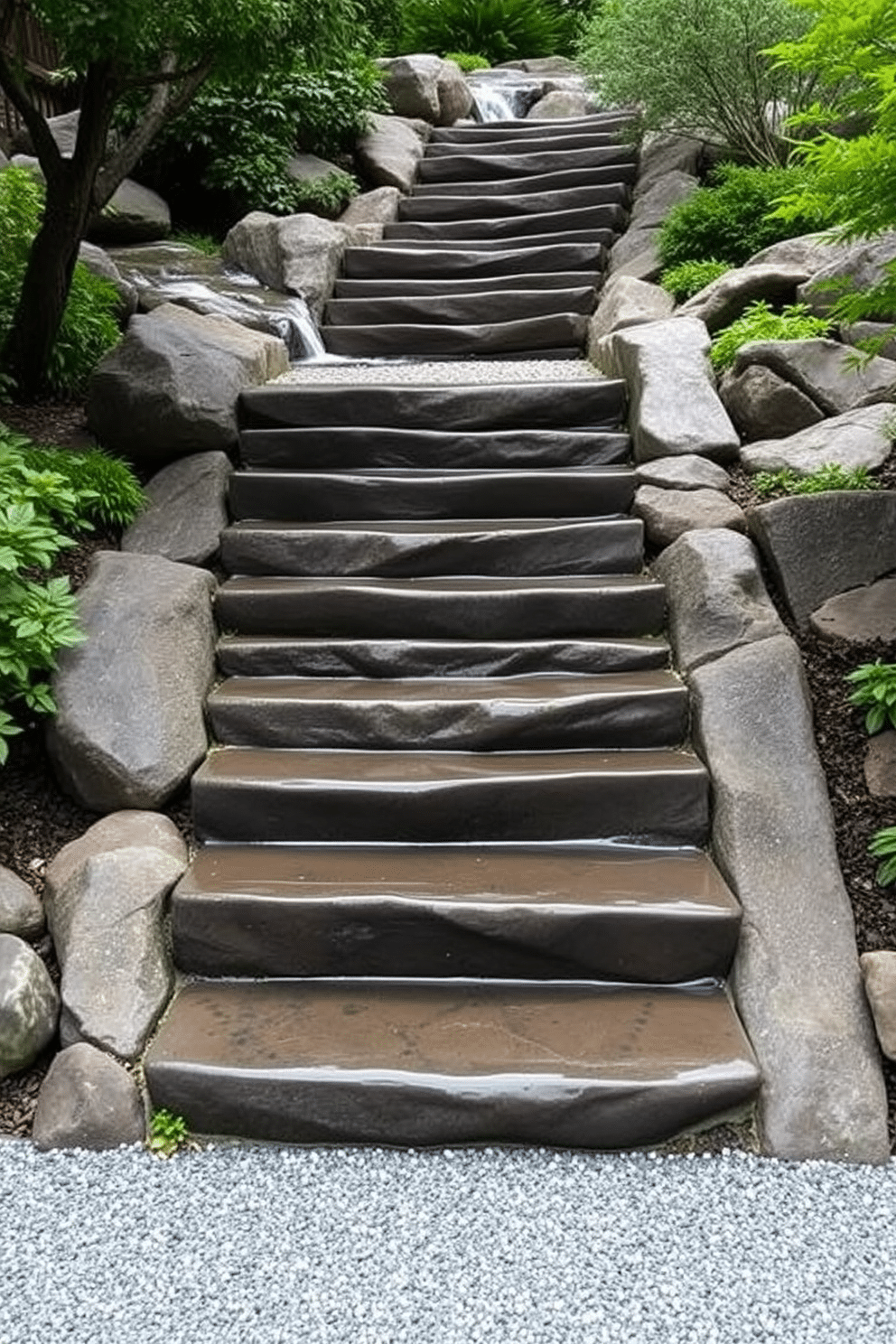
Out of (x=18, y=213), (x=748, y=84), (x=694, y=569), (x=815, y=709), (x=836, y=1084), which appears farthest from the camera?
(x=748, y=84)

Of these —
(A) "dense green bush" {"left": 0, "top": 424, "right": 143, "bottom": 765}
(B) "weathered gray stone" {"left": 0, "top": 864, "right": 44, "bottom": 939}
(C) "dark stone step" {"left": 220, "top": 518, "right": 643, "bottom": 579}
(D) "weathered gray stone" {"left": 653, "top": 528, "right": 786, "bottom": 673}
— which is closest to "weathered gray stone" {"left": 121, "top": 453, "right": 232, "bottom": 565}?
(C) "dark stone step" {"left": 220, "top": 518, "right": 643, "bottom": 579}

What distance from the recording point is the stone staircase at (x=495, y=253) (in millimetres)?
7316

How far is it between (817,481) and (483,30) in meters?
11.3

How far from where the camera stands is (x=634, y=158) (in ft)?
29.7

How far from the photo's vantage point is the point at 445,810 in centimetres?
384

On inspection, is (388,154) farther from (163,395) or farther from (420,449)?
(163,395)

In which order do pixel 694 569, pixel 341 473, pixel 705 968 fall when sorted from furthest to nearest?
1. pixel 341 473
2. pixel 694 569
3. pixel 705 968

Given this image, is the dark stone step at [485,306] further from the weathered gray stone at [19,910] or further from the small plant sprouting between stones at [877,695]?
the weathered gray stone at [19,910]

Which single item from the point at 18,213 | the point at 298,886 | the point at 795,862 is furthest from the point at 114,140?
the point at 795,862

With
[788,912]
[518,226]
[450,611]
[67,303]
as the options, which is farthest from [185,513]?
[518,226]

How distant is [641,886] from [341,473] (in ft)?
8.67

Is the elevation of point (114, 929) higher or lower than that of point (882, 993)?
lower

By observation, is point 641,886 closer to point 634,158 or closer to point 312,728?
point 312,728

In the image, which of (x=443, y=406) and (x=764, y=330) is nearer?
(x=764, y=330)
